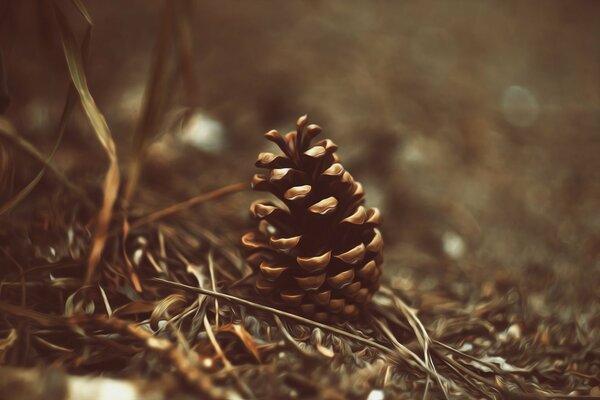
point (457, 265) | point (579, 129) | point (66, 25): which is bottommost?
point (457, 265)

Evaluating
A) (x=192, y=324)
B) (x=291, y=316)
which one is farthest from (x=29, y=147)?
(x=291, y=316)

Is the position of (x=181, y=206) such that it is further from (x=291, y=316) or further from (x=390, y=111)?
(x=390, y=111)

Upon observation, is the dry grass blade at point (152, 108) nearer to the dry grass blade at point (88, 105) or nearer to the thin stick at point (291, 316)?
the dry grass blade at point (88, 105)

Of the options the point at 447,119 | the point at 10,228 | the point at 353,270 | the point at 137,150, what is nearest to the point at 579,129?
the point at 447,119

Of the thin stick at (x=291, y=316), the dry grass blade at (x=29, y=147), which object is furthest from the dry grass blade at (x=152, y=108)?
the thin stick at (x=291, y=316)

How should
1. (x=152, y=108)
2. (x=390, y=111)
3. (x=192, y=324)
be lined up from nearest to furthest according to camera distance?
1. (x=192, y=324)
2. (x=152, y=108)
3. (x=390, y=111)

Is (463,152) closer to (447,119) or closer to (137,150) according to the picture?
(447,119)
